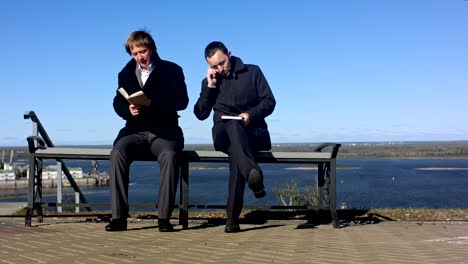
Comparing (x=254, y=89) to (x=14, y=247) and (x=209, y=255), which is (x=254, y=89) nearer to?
(x=209, y=255)

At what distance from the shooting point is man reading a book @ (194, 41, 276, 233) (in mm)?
4207

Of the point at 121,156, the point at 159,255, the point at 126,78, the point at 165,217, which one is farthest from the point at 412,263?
the point at 126,78

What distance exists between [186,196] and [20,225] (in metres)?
1.34

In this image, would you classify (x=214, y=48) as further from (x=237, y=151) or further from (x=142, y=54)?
(x=237, y=151)

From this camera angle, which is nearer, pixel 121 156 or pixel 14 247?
pixel 14 247

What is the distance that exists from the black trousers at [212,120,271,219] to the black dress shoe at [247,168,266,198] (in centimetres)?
8

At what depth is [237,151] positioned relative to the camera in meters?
4.11

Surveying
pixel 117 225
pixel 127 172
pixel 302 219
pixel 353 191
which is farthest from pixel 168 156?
pixel 353 191

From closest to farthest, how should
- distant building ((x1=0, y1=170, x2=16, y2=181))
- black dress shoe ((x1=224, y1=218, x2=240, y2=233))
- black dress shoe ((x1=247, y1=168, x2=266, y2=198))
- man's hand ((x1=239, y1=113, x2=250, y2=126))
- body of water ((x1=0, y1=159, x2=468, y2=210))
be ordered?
1. black dress shoe ((x1=247, y1=168, x2=266, y2=198))
2. black dress shoe ((x1=224, y1=218, x2=240, y2=233))
3. man's hand ((x1=239, y1=113, x2=250, y2=126))
4. body of water ((x1=0, y1=159, x2=468, y2=210))
5. distant building ((x1=0, y1=170, x2=16, y2=181))

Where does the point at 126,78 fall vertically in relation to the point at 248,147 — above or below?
above

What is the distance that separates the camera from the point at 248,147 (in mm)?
4133

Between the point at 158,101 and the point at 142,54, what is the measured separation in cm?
40

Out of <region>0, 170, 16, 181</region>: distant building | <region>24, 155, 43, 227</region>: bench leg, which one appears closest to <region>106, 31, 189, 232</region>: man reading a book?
<region>24, 155, 43, 227</region>: bench leg

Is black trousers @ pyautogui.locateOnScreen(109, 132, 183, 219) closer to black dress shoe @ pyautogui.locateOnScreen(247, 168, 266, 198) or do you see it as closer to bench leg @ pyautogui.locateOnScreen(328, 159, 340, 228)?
black dress shoe @ pyautogui.locateOnScreen(247, 168, 266, 198)
